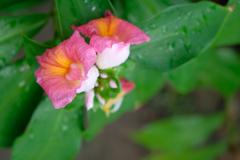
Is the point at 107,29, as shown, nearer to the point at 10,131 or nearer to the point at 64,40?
the point at 64,40

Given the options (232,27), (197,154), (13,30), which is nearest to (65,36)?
(13,30)

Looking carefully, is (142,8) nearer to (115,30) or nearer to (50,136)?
(115,30)

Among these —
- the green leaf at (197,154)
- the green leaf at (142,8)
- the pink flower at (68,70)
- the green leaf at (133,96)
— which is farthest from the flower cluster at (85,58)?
the green leaf at (197,154)

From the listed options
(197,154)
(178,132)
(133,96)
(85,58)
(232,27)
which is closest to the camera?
(85,58)

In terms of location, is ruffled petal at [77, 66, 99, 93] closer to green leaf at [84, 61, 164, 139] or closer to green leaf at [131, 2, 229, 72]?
green leaf at [131, 2, 229, 72]

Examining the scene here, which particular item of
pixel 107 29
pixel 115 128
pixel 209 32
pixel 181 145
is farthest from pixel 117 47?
pixel 115 128

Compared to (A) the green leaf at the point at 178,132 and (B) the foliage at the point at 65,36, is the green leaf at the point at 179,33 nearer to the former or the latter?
(B) the foliage at the point at 65,36

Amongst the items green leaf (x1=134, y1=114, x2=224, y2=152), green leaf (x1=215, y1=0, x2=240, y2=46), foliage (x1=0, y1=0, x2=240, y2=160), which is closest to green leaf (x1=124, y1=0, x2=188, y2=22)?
foliage (x1=0, y1=0, x2=240, y2=160)
